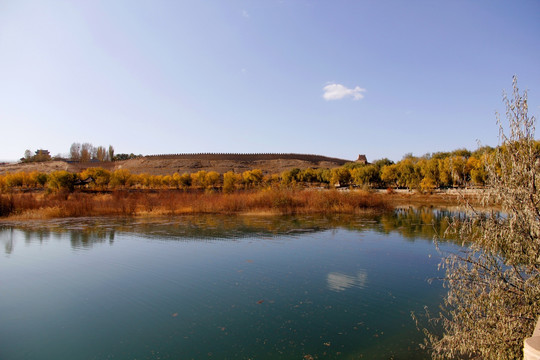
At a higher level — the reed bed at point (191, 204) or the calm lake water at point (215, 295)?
the reed bed at point (191, 204)

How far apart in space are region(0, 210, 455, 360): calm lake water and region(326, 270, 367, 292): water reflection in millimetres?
51

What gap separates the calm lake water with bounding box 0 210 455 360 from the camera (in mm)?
5785

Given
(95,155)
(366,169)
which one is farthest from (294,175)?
(95,155)

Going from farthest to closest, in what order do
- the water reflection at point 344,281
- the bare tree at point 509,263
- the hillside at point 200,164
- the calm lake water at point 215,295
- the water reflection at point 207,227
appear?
the hillside at point 200,164 → the water reflection at point 207,227 → the water reflection at point 344,281 → the calm lake water at point 215,295 → the bare tree at point 509,263

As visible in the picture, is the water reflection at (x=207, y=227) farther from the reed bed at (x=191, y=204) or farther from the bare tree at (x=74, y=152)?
the bare tree at (x=74, y=152)

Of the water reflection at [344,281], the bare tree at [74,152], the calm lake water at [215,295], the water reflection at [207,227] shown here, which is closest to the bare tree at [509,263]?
the calm lake water at [215,295]

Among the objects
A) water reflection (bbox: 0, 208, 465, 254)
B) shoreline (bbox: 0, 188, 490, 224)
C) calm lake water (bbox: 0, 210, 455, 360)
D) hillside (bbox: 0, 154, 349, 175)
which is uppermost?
hillside (bbox: 0, 154, 349, 175)

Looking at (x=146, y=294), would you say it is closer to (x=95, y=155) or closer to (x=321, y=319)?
(x=321, y=319)

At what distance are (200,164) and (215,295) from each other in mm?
77137

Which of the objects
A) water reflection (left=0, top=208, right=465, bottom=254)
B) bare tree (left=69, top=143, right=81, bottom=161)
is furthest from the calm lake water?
bare tree (left=69, top=143, right=81, bottom=161)

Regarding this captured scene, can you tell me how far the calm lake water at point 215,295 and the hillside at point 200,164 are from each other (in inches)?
2555

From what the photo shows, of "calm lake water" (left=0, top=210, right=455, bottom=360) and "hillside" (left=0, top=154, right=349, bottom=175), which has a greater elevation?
"hillside" (left=0, top=154, right=349, bottom=175)

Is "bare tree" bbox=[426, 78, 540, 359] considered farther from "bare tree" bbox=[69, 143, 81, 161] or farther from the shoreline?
"bare tree" bbox=[69, 143, 81, 161]

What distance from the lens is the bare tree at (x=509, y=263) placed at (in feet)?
13.4
